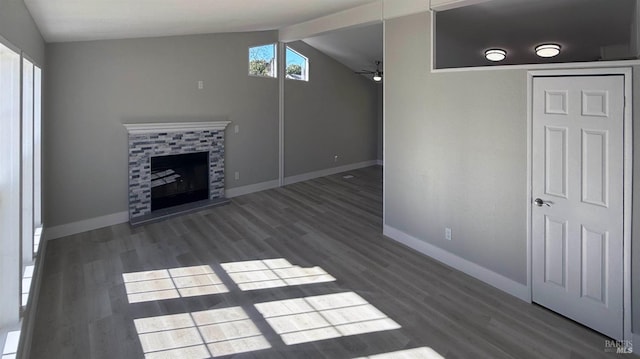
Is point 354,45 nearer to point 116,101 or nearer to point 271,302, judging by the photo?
point 116,101

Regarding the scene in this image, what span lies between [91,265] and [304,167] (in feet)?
16.7

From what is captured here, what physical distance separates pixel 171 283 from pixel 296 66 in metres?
5.80

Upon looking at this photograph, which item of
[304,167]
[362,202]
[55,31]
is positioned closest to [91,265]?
[55,31]

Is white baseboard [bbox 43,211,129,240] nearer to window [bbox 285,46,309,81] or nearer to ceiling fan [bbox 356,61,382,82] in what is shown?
window [bbox 285,46,309,81]

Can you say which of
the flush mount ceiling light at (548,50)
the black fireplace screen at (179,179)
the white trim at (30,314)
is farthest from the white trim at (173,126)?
the flush mount ceiling light at (548,50)

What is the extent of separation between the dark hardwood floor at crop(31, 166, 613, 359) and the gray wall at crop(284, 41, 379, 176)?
3.50 meters

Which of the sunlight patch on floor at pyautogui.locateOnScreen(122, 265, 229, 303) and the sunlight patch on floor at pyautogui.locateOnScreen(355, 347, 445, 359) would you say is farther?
the sunlight patch on floor at pyautogui.locateOnScreen(122, 265, 229, 303)

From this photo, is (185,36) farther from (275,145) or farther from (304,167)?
(304,167)

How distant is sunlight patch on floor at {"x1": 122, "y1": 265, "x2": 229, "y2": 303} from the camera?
131 inches

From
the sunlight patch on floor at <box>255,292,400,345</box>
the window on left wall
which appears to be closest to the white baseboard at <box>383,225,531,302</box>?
the sunlight patch on floor at <box>255,292,400,345</box>

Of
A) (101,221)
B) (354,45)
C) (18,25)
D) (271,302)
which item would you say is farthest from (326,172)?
(18,25)

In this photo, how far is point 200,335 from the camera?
2729 mm

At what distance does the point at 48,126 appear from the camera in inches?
183

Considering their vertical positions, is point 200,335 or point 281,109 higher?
point 281,109
